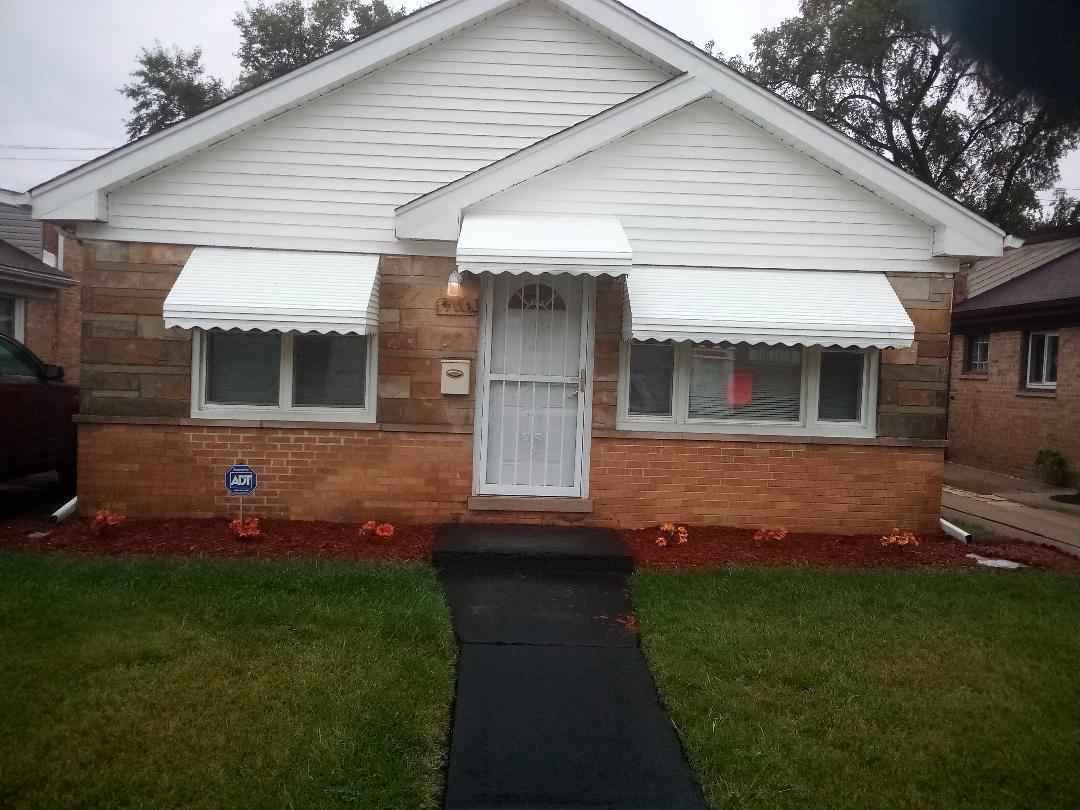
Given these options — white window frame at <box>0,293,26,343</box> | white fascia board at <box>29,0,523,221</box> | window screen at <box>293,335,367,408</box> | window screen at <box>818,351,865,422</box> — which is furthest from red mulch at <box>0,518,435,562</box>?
white window frame at <box>0,293,26,343</box>

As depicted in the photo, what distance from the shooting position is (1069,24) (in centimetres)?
122

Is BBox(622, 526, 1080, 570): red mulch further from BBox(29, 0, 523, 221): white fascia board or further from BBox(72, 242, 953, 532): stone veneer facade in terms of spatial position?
BBox(29, 0, 523, 221): white fascia board

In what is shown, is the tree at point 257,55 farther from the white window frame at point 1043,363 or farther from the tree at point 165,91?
the white window frame at point 1043,363

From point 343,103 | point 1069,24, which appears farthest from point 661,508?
point 1069,24

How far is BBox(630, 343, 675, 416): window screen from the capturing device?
796cm

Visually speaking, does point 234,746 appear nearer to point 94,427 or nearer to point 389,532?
point 389,532

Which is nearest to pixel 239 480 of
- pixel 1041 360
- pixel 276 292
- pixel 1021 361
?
pixel 276 292

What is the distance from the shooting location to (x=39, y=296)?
48.0ft

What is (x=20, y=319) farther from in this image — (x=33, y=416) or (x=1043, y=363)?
(x=1043, y=363)

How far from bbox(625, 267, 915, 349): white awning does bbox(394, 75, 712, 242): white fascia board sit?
1244 millimetres

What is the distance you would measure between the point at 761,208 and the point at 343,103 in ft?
13.2

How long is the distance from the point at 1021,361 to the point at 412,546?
37.9 ft

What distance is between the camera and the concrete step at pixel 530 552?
6727mm

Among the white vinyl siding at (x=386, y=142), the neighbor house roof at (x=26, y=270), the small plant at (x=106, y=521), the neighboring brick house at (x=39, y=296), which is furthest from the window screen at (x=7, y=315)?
the small plant at (x=106, y=521)
